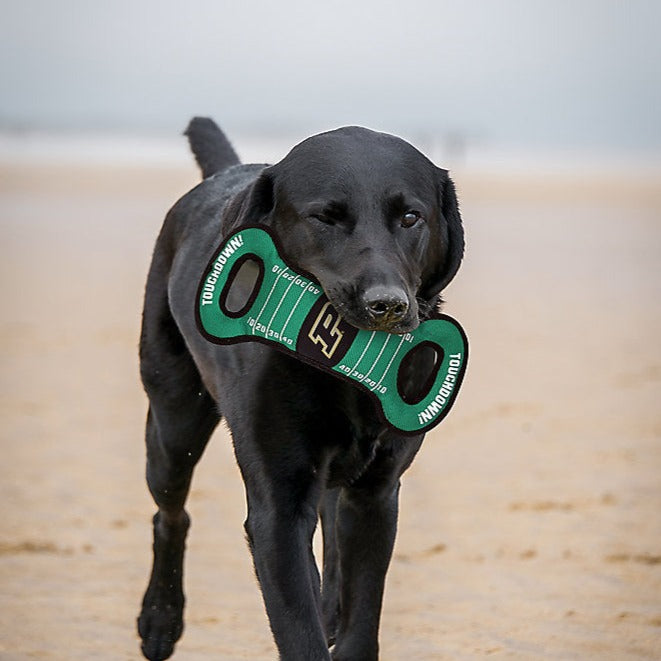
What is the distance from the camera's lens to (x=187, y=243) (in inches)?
158

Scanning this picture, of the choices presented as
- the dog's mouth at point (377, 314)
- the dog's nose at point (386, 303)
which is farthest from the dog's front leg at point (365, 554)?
the dog's nose at point (386, 303)

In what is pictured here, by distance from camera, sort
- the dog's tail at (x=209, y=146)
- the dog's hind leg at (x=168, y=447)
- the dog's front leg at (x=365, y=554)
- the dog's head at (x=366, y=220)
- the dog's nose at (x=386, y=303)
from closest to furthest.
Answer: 1. the dog's nose at (x=386, y=303)
2. the dog's head at (x=366, y=220)
3. the dog's front leg at (x=365, y=554)
4. the dog's hind leg at (x=168, y=447)
5. the dog's tail at (x=209, y=146)

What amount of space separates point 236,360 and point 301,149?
21.3 inches

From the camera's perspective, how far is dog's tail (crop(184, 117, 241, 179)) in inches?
184

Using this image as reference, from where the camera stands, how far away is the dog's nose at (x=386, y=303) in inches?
113

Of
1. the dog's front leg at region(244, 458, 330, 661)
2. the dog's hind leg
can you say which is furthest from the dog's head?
the dog's hind leg

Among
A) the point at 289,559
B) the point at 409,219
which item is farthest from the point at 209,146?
the point at 289,559

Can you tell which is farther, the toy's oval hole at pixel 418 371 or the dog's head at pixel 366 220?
the toy's oval hole at pixel 418 371

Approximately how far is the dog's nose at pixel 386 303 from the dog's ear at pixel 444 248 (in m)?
0.38

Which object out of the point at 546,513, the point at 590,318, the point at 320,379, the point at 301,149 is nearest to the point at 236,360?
the point at 320,379

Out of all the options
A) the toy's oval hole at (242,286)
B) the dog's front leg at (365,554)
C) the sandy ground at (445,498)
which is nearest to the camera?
the toy's oval hole at (242,286)

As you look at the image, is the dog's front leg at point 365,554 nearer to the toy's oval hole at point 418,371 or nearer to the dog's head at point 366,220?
the toy's oval hole at point 418,371

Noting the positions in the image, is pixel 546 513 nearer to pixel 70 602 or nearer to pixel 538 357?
pixel 70 602

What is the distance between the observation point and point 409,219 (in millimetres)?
3156
